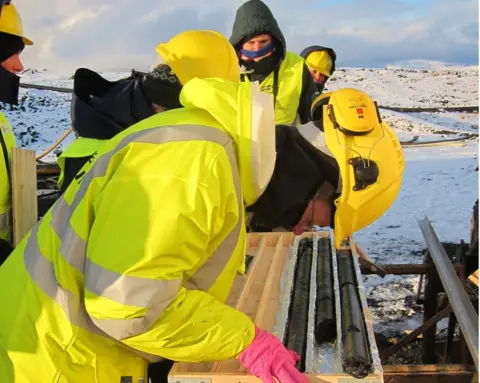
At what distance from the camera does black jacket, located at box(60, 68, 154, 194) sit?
6.97 ft

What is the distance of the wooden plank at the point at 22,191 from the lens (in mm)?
2352

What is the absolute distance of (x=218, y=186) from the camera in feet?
3.96

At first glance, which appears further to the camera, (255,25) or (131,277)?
(255,25)

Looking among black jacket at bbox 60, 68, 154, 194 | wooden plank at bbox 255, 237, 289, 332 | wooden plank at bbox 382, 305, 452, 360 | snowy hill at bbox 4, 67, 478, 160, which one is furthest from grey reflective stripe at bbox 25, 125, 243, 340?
snowy hill at bbox 4, 67, 478, 160

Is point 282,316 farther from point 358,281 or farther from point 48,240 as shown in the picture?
point 48,240

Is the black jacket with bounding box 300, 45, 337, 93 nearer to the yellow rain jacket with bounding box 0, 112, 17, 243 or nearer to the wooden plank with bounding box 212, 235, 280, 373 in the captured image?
the wooden plank with bounding box 212, 235, 280, 373

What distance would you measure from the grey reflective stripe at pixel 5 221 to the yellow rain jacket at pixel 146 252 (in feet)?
3.27

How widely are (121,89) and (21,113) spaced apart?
11.0 meters

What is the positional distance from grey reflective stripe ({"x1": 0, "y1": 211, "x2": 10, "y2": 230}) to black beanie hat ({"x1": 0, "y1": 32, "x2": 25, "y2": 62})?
70 cm

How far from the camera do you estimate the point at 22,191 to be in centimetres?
239

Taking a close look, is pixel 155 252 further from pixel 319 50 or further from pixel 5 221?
pixel 319 50

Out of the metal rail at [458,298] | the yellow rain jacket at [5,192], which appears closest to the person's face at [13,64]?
the yellow rain jacket at [5,192]

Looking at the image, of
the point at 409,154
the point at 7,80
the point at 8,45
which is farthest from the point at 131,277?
the point at 409,154

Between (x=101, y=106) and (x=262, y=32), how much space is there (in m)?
1.59
